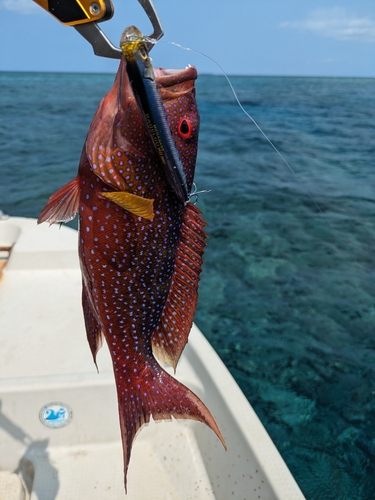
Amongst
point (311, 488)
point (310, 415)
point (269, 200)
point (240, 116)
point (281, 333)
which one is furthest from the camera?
point (240, 116)

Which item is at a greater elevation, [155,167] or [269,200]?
[155,167]

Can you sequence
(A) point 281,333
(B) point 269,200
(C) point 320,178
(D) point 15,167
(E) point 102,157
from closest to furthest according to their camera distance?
(E) point 102,157
(A) point 281,333
(B) point 269,200
(C) point 320,178
(D) point 15,167

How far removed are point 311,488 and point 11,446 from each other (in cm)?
290

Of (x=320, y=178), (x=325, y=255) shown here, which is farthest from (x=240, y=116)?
(x=325, y=255)

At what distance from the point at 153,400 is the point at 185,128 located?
3.89 feet

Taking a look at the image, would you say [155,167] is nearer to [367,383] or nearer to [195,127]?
[195,127]

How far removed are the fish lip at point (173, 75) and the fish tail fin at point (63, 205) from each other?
0.49 metres

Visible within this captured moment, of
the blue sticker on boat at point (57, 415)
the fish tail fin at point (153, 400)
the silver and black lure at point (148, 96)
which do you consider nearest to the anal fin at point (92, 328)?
the fish tail fin at point (153, 400)

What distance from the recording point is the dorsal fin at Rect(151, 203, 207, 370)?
6.07 feet

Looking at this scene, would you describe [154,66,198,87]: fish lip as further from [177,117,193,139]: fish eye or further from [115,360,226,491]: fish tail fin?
[115,360,226,491]: fish tail fin

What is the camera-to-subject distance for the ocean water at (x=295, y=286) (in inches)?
198

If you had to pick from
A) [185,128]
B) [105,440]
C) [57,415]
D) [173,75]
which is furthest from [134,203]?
[105,440]

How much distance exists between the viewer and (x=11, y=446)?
3.46 m

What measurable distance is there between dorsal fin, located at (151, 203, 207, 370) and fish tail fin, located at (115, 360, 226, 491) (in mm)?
113
